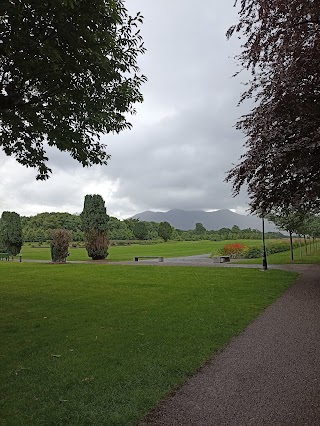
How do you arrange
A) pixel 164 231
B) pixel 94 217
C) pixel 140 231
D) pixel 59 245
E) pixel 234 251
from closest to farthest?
pixel 59 245 → pixel 234 251 → pixel 94 217 → pixel 164 231 → pixel 140 231

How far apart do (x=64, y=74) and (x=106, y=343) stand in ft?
17.1

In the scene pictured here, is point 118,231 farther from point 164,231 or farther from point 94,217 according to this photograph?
point 94,217

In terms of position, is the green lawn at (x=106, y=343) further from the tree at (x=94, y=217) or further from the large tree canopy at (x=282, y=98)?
the tree at (x=94, y=217)

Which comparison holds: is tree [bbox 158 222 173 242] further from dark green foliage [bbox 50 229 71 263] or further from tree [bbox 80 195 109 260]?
dark green foliage [bbox 50 229 71 263]

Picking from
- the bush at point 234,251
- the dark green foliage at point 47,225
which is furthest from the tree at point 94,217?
the dark green foliage at point 47,225

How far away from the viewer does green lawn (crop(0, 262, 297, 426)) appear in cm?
361

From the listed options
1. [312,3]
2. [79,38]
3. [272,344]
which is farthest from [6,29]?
[272,344]

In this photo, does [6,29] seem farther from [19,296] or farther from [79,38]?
[19,296]

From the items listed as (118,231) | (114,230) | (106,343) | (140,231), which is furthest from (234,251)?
(114,230)

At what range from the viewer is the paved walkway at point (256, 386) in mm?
3283

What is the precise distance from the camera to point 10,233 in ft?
125

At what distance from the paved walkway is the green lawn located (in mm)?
265

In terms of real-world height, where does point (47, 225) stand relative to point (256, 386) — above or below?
above

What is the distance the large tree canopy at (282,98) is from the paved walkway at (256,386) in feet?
15.2
